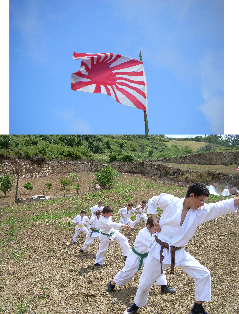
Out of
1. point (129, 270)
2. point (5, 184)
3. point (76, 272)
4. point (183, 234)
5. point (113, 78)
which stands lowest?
point (76, 272)

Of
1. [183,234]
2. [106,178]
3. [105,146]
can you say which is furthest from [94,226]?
[105,146]

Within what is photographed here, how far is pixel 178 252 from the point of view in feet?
10.9

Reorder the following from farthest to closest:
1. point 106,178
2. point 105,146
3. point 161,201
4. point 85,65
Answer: point 105,146
point 106,178
point 85,65
point 161,201

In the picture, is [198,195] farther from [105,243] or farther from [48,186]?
[48,186]

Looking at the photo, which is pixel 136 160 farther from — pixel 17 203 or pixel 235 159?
pixel 17 203

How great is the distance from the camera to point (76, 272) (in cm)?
532

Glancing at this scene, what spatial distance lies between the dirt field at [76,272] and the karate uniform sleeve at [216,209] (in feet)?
4.14

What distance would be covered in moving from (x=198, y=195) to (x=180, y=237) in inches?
20.1

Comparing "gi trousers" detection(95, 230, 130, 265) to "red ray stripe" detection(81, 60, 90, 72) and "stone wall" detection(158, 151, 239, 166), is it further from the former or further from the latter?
"stone wall" detection(158, 151, 239, 166)

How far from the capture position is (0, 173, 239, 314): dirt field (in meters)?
4.00

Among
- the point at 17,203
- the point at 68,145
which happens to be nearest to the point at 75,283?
the point at 17,203

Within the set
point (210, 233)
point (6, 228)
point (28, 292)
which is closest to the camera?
point (28, 292)

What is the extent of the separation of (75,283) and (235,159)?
984 centimetres

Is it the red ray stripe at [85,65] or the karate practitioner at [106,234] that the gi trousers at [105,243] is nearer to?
the karate practitioner at [106,234]
